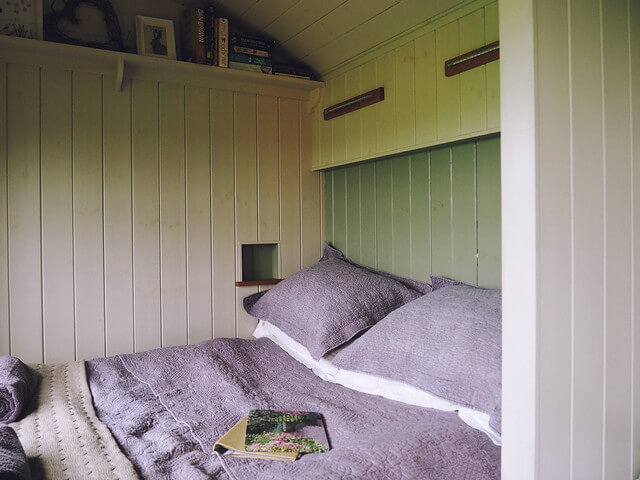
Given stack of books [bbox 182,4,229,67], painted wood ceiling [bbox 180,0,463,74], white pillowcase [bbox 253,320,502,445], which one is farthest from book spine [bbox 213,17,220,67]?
white pillowcase [bbox 253,320,502,445]

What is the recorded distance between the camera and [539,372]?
35.0 inches

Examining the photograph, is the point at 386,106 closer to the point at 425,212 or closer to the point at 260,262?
the point at 425,212

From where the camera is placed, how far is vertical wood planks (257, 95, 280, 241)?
2.66m

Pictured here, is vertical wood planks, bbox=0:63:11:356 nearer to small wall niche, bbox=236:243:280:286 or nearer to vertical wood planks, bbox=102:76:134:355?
vertical wood planks, bbox=102:76:134:355

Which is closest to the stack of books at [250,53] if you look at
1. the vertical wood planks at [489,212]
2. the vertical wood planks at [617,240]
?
the vertical wood planks at [489,212]

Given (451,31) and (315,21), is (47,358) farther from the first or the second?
(451,31)

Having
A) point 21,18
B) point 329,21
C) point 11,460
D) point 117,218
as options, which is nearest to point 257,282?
point 117,218

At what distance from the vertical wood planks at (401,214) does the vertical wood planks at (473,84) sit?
1.46 feet

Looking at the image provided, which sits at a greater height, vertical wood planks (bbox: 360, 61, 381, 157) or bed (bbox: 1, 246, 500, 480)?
vertical wood planks (bbox: 360, 61, 381, 157)

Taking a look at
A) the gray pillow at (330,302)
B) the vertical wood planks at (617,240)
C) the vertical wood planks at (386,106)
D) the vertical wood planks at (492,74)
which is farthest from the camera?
the vertical wood planks at (386,106)

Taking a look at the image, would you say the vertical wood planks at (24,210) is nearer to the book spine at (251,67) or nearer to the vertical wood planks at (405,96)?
the book spine at (251,67)

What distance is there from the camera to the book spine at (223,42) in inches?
95.6

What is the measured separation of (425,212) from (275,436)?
1.24m

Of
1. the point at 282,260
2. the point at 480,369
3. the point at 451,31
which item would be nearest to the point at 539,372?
the point at 480,369
